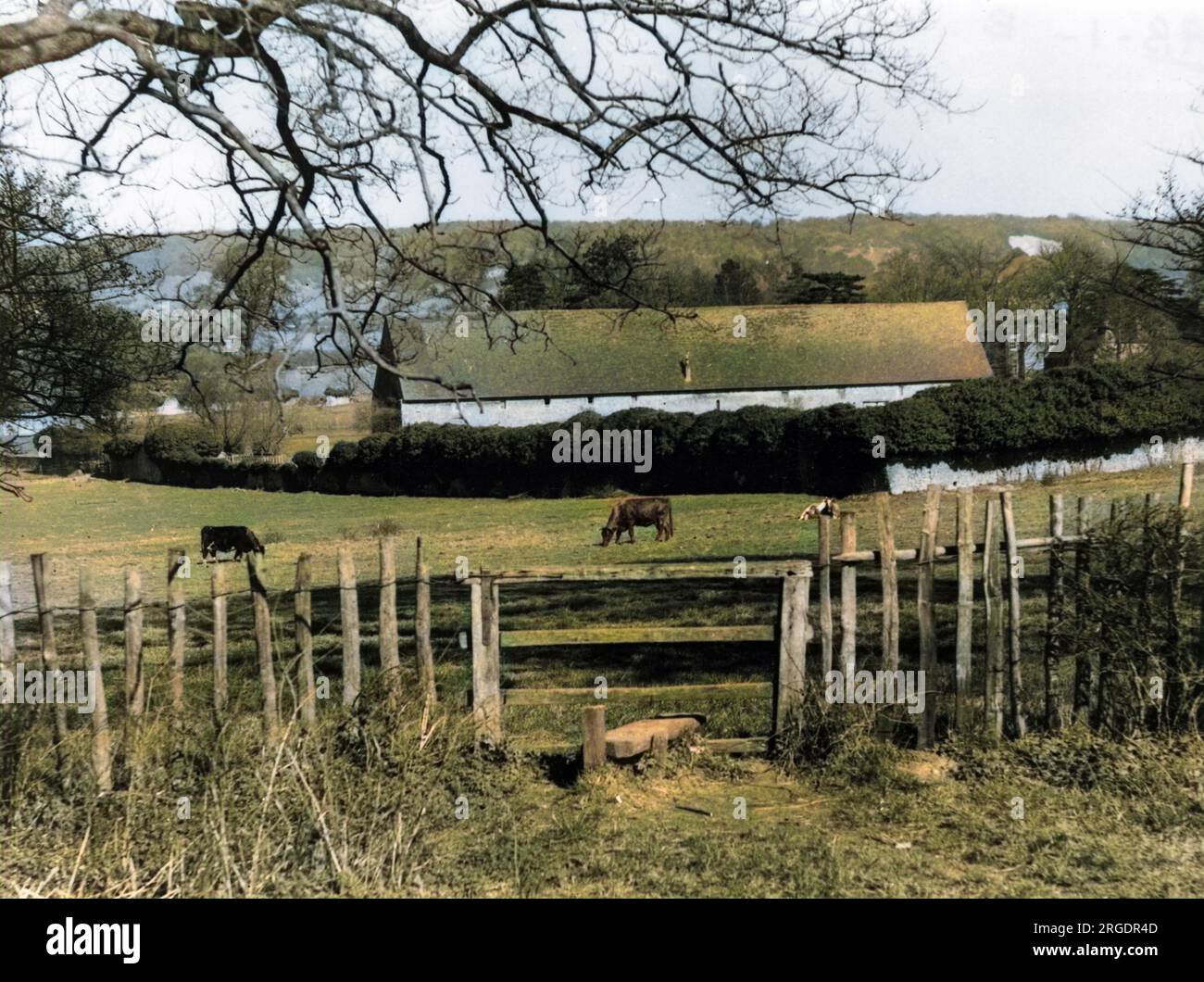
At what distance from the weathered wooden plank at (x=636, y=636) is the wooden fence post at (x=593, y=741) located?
65cm

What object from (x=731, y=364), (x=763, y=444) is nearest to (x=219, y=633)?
(x=763, y=444)

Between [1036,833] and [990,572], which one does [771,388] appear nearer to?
[990,572]

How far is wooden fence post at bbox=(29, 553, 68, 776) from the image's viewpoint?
588 cm

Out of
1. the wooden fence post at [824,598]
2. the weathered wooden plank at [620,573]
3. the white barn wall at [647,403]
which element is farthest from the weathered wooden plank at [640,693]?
the white barn wall at [647,403]

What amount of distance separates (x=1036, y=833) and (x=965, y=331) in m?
10.4

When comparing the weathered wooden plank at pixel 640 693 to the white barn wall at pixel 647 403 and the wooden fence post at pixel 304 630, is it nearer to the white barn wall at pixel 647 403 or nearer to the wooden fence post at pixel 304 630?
the wooden fence post at pixel 304 630

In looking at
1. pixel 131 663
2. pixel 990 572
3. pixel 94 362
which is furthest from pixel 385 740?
pixel 94 362

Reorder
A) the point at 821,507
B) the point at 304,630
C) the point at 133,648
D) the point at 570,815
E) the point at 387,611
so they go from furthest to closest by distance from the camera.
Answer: the point at 821,507 → the point at 387,611 → the point at 304,630 → the point at 570,815 → the point at 133,648

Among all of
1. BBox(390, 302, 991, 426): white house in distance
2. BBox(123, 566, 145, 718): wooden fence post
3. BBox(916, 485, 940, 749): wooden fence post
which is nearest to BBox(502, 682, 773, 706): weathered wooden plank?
BBox(916, 485, 940, 749): wooden fence post

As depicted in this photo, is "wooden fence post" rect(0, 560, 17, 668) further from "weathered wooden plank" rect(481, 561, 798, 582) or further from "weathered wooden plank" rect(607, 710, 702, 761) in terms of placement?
"weathered wooden plank" rect(607, 710, 702, 761)

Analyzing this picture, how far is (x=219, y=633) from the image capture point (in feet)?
20.1

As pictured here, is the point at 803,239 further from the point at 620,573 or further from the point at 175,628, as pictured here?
the point at 175,628

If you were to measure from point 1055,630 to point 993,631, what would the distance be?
39 centimetres

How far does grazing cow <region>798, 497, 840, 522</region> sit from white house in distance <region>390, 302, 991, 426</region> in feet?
4.68
